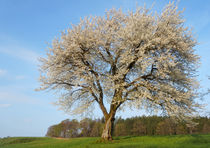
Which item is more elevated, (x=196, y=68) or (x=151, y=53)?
(x=151, y=53)

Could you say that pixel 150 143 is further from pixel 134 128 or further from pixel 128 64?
pixel 134 128

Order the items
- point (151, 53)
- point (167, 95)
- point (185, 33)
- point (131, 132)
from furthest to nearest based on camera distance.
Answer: point (131, 132), point (185, 33), point (151, 53), point (167, 95)

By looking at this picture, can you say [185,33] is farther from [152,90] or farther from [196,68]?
[152,90]

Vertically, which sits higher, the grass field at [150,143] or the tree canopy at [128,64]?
the tree canopy at [128,64]

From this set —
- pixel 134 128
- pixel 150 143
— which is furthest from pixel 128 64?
pixel 134 128

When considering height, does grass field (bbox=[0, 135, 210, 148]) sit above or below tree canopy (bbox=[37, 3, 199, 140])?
below

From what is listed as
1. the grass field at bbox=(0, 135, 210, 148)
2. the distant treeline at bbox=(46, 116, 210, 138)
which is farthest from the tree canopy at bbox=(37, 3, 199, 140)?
the distant treeline at bbox=(46, 116, 210, 138)

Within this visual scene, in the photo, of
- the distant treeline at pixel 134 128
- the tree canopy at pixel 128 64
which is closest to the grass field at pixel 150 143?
the tree canopy at pixel 128 64

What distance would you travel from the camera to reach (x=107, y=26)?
68.4ft

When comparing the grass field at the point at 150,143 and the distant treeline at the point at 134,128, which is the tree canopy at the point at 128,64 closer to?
the grass field at the point at 150,143

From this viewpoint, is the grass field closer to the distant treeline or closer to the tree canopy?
the tree canopy

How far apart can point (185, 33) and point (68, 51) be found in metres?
12.8

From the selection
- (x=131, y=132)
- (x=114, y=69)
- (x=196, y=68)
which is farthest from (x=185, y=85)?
(x=131, y=132)

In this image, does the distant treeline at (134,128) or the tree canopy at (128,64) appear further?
the distant treeline at (134,128)
